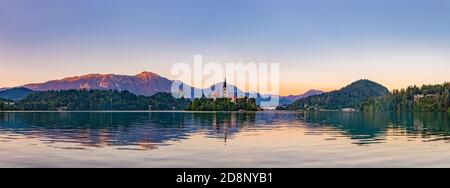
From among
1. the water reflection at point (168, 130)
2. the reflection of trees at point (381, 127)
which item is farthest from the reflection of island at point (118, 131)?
the reflection of trees at point (381, 127)

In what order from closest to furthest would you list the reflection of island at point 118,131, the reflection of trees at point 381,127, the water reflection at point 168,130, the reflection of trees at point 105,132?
the reflection of trees at point 105,132 < the reflection of island at point 118,131 < the water reflection at point 168,130 < the reflection of trees at point 381,127

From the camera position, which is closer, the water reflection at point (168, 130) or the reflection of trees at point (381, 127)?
the water reflection at point (168, 130)

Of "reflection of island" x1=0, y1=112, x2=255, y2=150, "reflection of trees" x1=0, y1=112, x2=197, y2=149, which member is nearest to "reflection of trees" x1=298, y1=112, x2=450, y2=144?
"reflection of island" x1=0, y1=112, x2=255, y2=150

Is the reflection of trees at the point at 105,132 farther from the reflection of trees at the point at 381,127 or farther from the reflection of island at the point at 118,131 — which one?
the reflection of trees at the point at 381,127

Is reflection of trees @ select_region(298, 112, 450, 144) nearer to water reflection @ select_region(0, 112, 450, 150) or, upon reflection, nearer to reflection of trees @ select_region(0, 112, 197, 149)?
water reflection @ select_region(0, 112, 450, 150)

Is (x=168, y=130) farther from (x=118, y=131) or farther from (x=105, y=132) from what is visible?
(x=105, y=132)

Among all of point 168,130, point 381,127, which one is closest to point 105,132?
point 168,130

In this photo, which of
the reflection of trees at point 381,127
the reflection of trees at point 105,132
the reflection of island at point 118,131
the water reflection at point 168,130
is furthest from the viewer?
the reflection of trees at point 381,127
